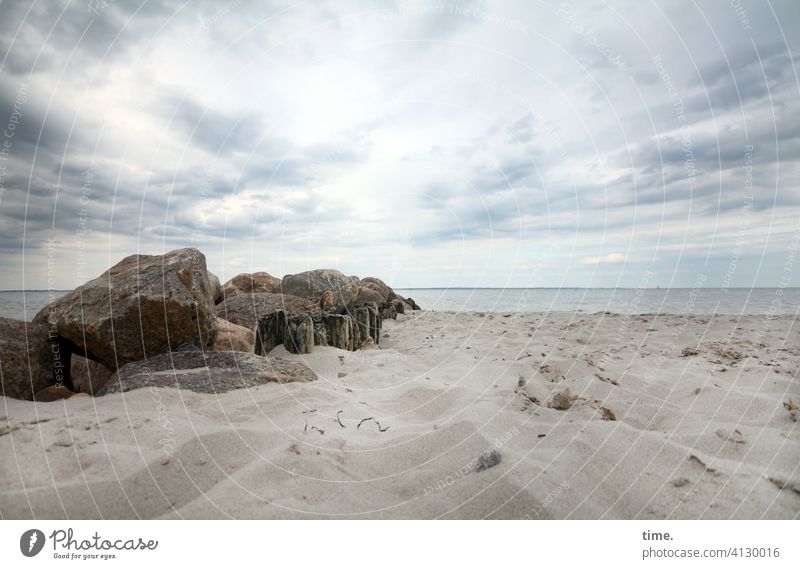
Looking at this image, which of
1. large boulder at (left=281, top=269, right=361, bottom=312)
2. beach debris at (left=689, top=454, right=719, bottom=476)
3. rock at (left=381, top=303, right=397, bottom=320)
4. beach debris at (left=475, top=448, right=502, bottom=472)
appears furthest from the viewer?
rock at (left=381, top=303, right=397, bottom=320)

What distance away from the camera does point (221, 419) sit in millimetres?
3402

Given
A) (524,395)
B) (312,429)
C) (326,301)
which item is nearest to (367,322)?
(326,301)

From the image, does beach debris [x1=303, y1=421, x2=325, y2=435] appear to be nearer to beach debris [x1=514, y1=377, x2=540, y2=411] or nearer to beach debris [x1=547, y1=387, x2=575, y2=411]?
beach debris [x1=514, y1=377, x2=540, y2=411]

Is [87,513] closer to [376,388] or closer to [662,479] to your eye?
[376,388]

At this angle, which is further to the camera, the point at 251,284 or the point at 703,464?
the point at 251,284

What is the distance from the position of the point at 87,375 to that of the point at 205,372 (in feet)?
5.22

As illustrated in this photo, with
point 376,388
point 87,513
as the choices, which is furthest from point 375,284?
point 87,513

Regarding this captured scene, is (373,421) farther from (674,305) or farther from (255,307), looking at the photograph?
Answer: (674,305)

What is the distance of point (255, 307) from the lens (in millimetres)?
8508

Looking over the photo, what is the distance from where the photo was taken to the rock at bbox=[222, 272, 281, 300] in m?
12.8

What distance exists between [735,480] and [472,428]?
1.66 metres

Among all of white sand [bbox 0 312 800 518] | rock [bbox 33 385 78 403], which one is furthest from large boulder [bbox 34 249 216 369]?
white sand [bbox 0 312 800 518]

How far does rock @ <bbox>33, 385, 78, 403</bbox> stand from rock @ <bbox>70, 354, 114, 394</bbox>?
143 millimetres
